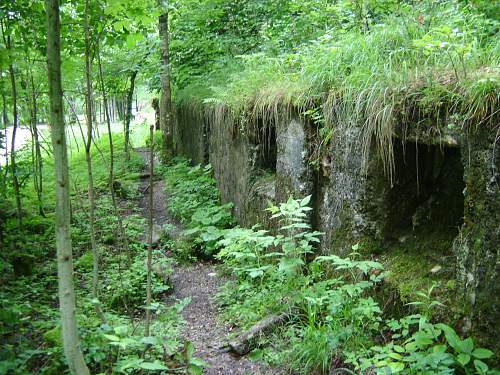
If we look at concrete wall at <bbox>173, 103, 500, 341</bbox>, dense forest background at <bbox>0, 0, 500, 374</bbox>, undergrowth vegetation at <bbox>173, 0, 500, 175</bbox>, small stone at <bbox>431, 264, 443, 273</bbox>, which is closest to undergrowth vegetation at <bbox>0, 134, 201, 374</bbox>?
dense forest background at <bbox>0, 0, 500, 374</bbox>

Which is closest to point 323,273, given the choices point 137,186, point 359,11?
point 359,11

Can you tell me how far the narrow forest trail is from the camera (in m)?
4.00

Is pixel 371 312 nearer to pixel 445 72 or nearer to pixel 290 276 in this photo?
pixel 290 276

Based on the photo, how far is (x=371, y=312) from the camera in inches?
141

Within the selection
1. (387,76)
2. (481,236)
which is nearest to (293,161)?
(387,76)

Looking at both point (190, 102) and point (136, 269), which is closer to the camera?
point (136, 269)

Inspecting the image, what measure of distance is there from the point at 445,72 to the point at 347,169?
1.29m

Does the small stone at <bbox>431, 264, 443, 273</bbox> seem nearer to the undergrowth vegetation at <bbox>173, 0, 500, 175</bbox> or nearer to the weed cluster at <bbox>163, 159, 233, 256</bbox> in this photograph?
the undergrowth vegetation at <bbox>173, 0, 500, 175</bbox>

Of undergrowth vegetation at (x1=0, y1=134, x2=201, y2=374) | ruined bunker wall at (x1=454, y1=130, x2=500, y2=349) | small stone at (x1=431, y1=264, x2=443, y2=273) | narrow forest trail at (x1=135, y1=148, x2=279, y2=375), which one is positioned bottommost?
narrow forest trail at (x1=135, y1=148, x2=279, y2=375)

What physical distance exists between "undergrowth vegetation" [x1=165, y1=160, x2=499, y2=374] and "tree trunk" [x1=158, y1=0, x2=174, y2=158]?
21.3ft

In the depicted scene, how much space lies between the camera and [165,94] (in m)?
11.4

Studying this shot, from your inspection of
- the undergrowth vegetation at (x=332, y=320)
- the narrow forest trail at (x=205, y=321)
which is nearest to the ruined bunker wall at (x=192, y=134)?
the narrow forest trail at (x=205, y=321)

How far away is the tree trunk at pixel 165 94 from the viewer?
34.1 feet

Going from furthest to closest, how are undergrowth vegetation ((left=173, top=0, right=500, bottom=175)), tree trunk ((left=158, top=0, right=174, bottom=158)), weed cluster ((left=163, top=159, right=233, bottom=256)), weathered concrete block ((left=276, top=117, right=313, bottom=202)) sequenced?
tree trunk ((left=158, top=0, right=174, bottom=158)), weed cluster ((left=163, top=159, right=233, bottom=256)), weathered concrete block ((left=276, top=117, right=313, bottom=202)), undergrowth vegetation ((left=173, top=0, right=500, bottom=175))
